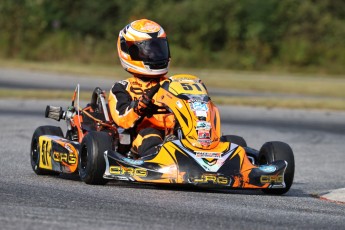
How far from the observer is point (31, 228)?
534cm

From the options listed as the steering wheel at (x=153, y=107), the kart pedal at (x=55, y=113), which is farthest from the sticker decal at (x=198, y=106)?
the kart pedal at (x=55, y=113)

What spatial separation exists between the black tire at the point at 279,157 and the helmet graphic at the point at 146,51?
4.25 feet

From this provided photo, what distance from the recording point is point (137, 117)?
8.53 meters

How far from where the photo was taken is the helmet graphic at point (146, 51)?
9.01 m

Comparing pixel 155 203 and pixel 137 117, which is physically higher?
pixel 137 117

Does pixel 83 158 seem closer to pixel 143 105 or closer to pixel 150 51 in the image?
pixel 143 105

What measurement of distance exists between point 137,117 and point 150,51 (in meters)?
0.81

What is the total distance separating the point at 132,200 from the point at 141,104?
5.35ft

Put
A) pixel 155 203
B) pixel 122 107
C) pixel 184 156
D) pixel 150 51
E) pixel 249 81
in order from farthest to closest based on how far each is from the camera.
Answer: pixel 249 81 < pixel 150 51 < pixel 122 107 < pixel 184 156 < pixel 155 203

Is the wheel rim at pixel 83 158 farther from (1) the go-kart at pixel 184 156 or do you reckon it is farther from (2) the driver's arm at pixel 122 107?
(2) the driver's arm at pixel 122 107

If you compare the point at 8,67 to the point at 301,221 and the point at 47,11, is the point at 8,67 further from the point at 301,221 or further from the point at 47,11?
the point at 301,221

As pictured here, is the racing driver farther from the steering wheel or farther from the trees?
the trees

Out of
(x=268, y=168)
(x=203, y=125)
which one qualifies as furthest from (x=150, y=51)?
(x=268, y=168)

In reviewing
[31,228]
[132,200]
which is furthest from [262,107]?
[31,228]
